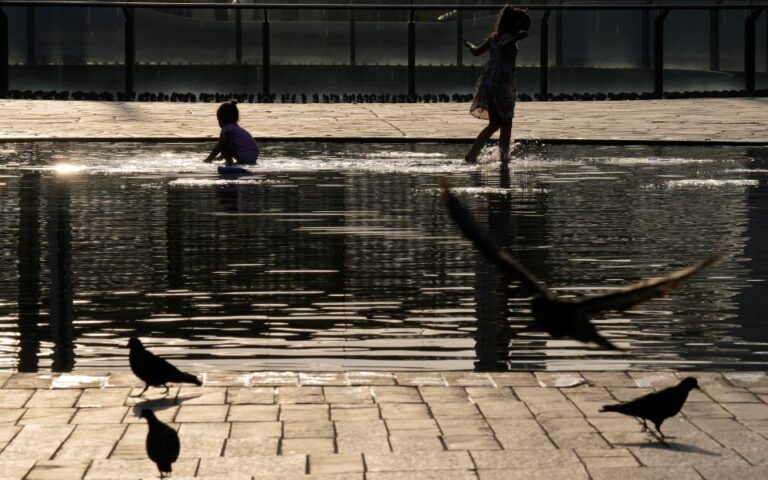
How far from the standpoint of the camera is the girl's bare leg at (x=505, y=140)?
2027cm

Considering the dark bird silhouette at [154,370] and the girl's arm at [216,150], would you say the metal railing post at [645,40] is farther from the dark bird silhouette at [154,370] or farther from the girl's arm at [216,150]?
the dark bird silhouette at [154,370]

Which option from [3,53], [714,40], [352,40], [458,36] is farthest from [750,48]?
[3,53]

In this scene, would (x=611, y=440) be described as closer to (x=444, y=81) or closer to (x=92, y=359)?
(x=92, y=359)

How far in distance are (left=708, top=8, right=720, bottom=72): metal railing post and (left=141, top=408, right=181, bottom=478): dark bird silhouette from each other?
100.0 feet

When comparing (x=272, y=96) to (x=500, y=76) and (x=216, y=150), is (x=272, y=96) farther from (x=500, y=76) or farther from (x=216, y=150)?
(x=216, y=150)

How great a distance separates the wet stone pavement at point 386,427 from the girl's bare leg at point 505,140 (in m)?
12.8

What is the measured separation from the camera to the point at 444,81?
35.4 meters

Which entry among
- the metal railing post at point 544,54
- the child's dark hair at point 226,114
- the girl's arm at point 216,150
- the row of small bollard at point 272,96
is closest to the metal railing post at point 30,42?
the row of small bollard at point 272,96

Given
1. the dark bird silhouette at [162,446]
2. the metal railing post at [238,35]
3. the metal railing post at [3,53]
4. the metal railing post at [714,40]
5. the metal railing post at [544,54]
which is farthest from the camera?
the metal railing post at [714,40]

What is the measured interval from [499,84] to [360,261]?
29.0ft

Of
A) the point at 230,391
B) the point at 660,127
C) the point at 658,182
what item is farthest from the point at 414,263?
the point at 660,127

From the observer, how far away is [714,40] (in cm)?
3528

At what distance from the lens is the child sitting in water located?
60.8 ft

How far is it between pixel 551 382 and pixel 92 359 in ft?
7.05
